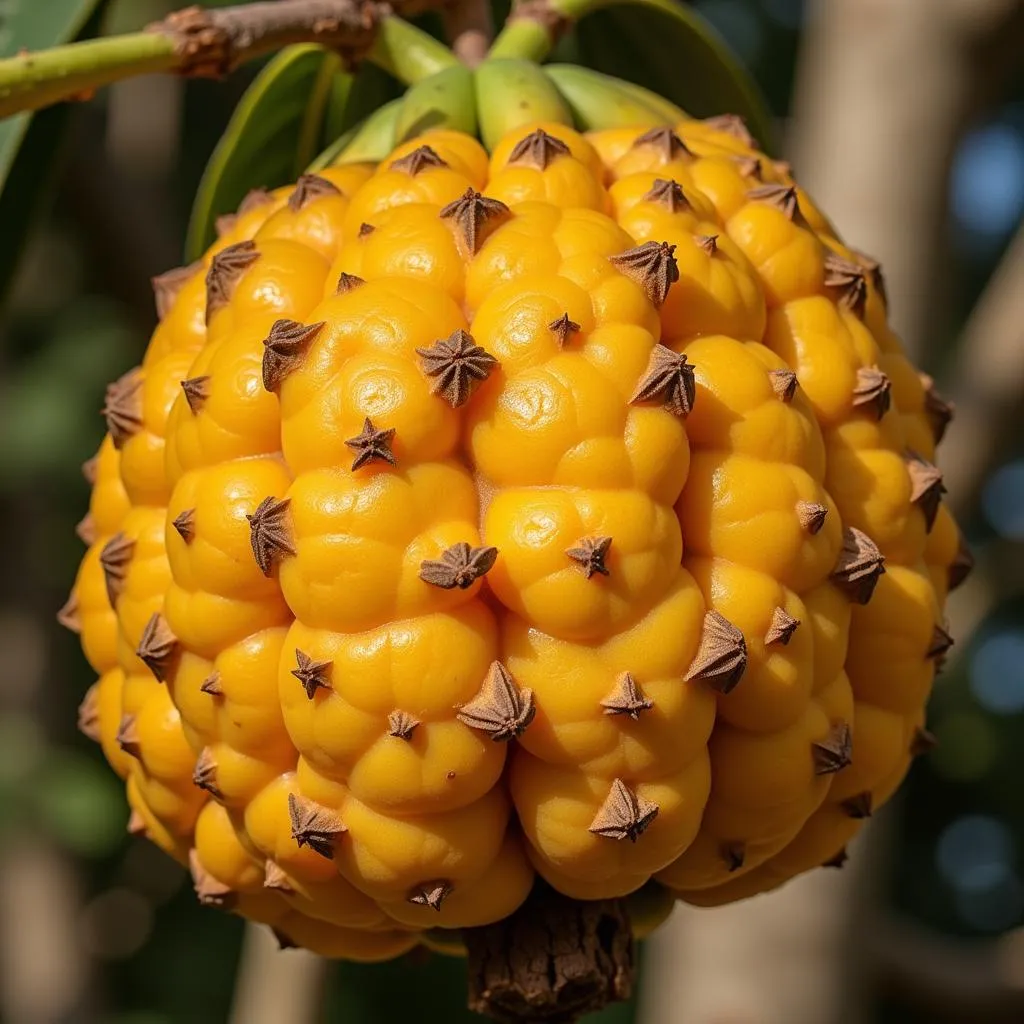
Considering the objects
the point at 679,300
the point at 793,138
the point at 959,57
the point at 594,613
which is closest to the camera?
the point at 594,613

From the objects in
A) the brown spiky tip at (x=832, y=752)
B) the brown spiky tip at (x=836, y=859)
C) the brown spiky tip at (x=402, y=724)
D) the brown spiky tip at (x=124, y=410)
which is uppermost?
the brown spiky tip at (x=124, y=410)

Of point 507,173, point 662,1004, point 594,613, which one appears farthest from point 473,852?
point 662,1004

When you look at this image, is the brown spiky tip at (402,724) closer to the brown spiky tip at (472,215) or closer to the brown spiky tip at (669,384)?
the brown spiky tip at (669,384)

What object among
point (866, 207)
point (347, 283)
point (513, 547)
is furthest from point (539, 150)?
point (866, 207)

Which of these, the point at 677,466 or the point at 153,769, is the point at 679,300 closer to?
the point at 677,466

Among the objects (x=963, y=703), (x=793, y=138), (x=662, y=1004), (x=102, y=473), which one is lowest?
(x=963, y=703)

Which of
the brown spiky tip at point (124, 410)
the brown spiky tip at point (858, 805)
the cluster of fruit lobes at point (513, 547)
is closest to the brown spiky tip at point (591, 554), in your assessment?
the cluster of fruit lobes at point (513, 547)
